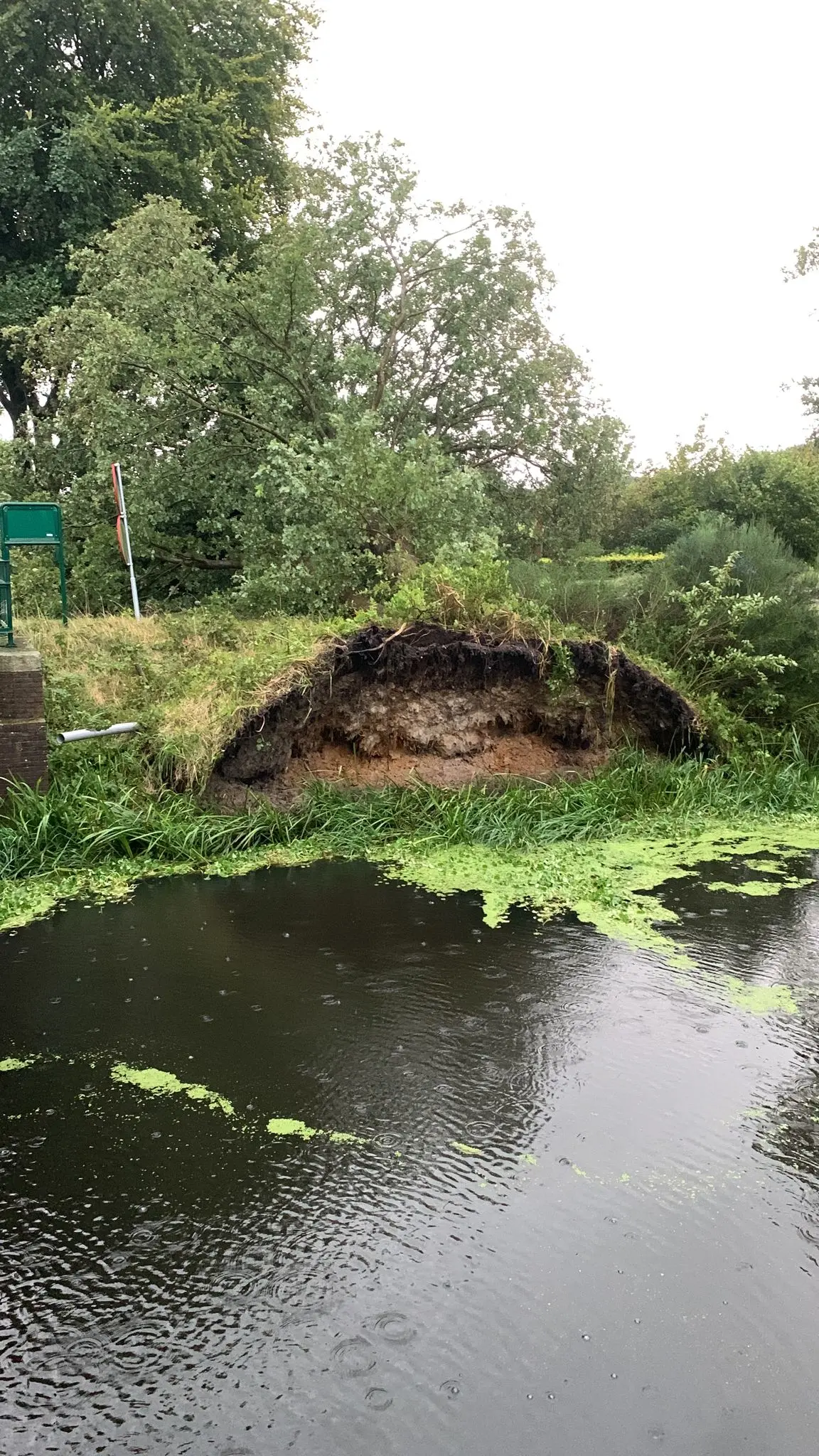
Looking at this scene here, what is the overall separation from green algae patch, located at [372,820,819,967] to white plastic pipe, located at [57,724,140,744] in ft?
8.40

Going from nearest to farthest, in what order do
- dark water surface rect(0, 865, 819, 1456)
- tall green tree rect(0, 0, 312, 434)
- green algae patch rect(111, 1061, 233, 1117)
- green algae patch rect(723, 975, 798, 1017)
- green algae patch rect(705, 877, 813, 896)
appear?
1. dark water surface rect(0, 865, 819, 1456)
2. green algae patch rect(111, 1061, 233, 1117)
3. green algae patch rect(723, 975, 798, 1017)
4. green algae patch rect(705, 877, 813, 896)
5. tall green tree rect(0, 0, 312, 434)

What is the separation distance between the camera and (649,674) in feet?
35.3

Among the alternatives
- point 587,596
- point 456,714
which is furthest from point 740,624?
point 456,714

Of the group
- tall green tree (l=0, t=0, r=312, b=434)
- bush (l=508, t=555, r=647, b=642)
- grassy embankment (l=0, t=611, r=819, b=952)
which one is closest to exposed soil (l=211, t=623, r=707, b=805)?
grassy embankment (l=0, t=611, r=819, b=952)

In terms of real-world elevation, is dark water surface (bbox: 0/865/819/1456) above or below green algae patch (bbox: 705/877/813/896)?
below

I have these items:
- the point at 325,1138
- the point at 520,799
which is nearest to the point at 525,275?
the point at 520,799

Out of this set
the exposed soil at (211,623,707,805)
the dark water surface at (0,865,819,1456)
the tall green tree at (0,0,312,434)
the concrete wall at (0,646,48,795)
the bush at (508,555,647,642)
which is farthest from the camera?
the tall green tree at (0,0,312,434)

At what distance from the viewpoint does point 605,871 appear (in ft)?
26.6

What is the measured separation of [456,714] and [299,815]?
2089 millimetres

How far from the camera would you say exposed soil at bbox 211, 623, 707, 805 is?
9852 mm

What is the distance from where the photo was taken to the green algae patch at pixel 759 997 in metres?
5.47

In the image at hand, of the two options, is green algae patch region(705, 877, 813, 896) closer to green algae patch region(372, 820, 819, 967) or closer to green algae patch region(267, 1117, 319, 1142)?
green algae patch region(372, 820, 819, 967)

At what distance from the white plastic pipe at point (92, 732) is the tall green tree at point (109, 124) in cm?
1215

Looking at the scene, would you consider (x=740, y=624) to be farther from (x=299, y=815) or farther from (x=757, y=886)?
(x=299, y=815)
